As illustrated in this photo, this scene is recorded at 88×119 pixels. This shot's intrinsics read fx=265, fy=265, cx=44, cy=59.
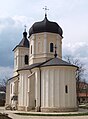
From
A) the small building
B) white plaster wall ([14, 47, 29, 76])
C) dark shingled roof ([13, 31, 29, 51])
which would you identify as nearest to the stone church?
white plaster wall ([14, 47, 29, 76])

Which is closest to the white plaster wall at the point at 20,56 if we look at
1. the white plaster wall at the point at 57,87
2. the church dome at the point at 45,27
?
the church dome at the point at 45,27

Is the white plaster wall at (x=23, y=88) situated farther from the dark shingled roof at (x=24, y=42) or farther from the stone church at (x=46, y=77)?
the dark shingled roof at (x=24, y=42)

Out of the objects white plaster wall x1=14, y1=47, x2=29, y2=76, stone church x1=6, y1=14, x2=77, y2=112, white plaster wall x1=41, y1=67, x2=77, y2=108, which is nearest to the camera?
white plaster wall x1=41, y1=67, x2=77, y2=108

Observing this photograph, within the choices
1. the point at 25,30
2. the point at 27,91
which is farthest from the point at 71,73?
the point at 25,30

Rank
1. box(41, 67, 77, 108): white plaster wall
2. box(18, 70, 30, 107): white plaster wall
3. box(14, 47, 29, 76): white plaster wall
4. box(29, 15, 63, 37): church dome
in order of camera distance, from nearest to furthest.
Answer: box(41, 67, 77, 108): white plaster wall < box(18, 70, 30, 107): white plaster wall < box(29, 15, 63, 37): church dome < box(14, 47, 29, 76): white plaster wall

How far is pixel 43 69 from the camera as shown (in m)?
35.9

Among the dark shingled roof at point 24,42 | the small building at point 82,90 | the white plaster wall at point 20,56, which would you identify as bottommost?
the small building at point 82,90

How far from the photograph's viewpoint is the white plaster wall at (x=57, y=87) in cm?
3431

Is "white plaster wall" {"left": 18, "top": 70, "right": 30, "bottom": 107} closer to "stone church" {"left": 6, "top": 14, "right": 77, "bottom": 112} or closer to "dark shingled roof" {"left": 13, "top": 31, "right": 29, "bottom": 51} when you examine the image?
"stone church" {"left": 6, "top": 14, "right": 77, "bottom": 112}

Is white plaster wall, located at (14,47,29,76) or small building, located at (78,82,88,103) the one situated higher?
white plaster wall, located at (14,47,29,76)

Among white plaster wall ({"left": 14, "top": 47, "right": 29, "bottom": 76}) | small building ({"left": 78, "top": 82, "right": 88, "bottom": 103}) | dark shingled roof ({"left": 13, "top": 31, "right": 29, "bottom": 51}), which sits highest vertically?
dark shingled roof ({"left": 13, "top": 31, "right": 29, "bottom": 51})

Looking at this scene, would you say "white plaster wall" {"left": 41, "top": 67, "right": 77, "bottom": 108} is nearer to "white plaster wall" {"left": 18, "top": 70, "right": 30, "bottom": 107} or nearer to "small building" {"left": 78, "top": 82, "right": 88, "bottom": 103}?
"white plaster wall" {"left": 18, "top": 70, "right": 30, "bottom": 107}

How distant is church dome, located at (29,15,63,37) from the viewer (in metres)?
41.4

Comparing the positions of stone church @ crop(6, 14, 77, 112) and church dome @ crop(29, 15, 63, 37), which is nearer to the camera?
stone church @ crop(6, 14, 77, 112)
